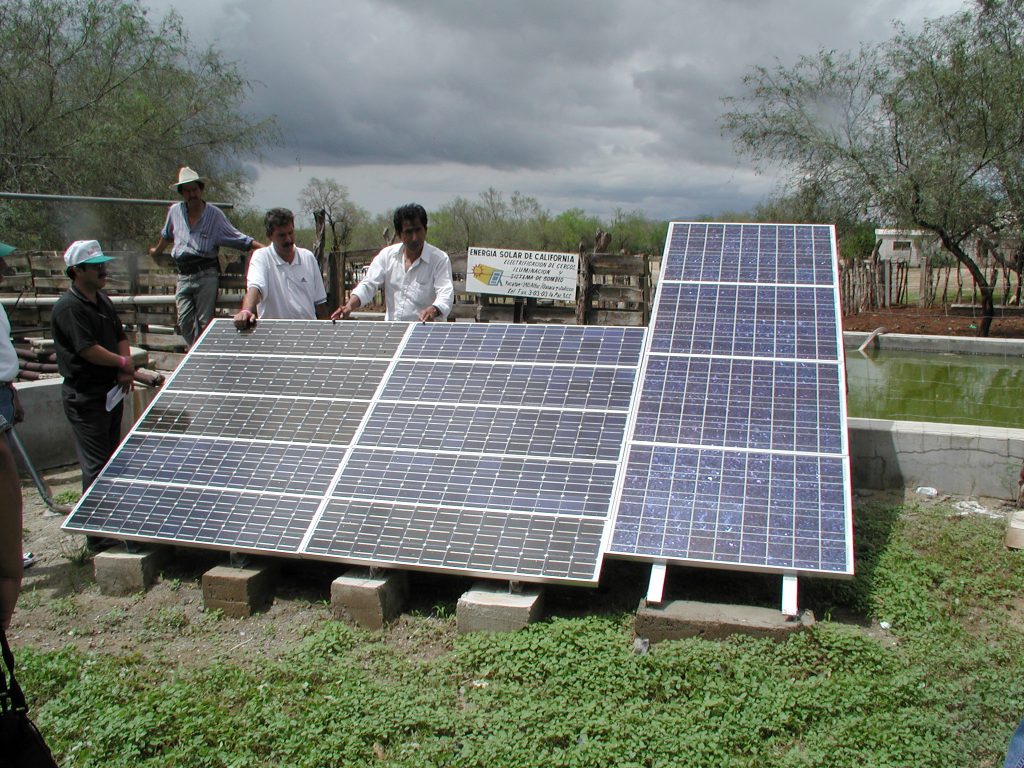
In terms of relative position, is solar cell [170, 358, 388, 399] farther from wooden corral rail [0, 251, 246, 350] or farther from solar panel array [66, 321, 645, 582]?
wooden corral rail [0, 251, 246, 350]

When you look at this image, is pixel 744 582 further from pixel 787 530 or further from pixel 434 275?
pixel 434 275

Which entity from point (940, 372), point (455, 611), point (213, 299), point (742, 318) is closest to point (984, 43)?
point (940, 372)

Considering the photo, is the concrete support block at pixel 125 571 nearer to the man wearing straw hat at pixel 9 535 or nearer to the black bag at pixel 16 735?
the man wearing straw hat at pixel 9 535

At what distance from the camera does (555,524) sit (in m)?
5.11

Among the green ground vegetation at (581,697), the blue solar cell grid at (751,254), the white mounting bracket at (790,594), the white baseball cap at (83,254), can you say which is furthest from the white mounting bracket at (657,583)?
the white baseball cap at (83,254)

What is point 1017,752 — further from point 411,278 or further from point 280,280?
point 280,280

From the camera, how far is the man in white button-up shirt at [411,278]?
705 centimetres

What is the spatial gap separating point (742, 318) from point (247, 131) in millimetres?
24433

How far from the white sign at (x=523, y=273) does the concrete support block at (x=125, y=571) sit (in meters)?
7.90

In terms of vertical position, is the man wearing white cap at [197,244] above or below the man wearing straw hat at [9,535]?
above

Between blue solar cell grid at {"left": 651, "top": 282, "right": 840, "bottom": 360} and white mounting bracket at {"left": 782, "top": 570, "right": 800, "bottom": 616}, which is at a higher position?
blue solar cell grid at {"left": 651, "top": 282, "right": 840, "bottom": 360}

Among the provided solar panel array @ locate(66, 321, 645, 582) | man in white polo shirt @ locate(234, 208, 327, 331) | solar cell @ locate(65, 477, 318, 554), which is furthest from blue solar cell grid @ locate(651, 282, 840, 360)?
man in white polo shirt @ locate(234, 208, 327, 331)

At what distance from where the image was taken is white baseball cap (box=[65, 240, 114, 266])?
6004 millimetres

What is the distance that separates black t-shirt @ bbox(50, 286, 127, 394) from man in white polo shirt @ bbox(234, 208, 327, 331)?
110 cm
